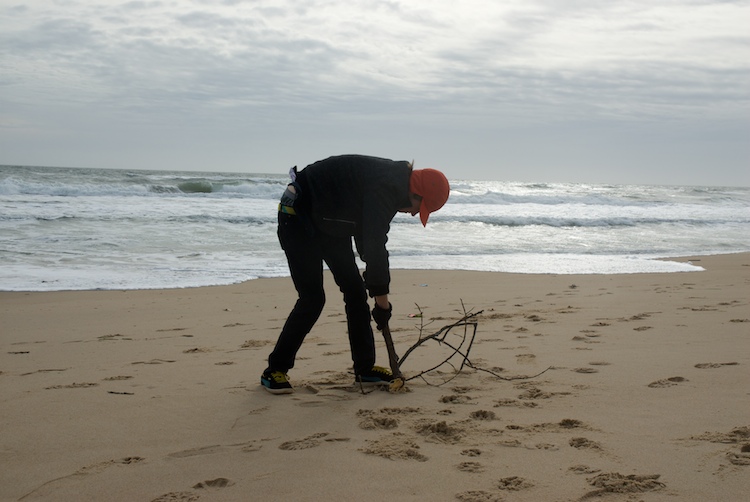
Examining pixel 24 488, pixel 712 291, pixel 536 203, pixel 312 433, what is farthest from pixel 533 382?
pixel 536 203

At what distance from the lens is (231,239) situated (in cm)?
1339

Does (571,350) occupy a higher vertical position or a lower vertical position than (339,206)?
lower

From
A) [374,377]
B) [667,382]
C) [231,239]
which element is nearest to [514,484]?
[374,377]

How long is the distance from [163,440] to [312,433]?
0.64 meters

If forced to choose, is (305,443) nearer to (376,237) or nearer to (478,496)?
(478,496)

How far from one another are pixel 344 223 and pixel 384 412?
996 mm

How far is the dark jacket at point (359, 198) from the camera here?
11.1 ft

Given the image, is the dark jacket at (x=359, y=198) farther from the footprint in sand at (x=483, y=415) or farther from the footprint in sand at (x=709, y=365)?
the footprint in sand at (x=709, y=365)

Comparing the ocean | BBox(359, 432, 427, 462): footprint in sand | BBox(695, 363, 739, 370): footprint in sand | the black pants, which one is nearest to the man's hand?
the black pants

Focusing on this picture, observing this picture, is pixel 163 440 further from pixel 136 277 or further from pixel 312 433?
pixel 136 277

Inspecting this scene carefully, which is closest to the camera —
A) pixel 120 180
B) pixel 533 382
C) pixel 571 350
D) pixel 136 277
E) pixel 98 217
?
pixel 533 382

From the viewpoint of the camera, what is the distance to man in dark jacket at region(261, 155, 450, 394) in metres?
3.42

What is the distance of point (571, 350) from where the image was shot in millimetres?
4629

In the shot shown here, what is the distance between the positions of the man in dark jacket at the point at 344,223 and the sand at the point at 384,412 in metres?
0.44
